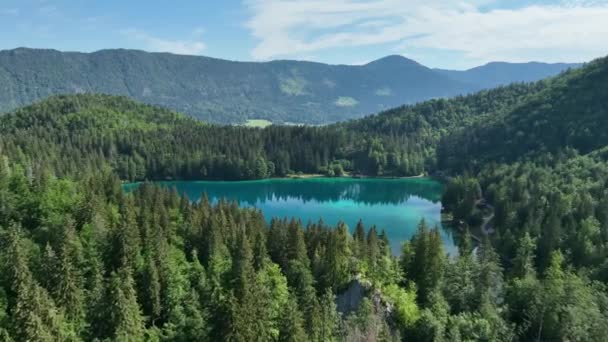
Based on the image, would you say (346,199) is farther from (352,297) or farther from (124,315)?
(124,315)

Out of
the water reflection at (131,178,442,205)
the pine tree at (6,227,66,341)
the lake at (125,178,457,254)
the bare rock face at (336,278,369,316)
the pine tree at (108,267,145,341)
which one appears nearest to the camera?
the pine tree at (6,227,66,341)

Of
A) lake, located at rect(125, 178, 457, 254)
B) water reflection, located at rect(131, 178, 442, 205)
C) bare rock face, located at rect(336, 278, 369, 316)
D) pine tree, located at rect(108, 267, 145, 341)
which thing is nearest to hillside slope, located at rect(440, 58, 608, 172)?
water reflection, located at rect(131, 178, 442, 205)

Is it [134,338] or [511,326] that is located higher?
[134,338]

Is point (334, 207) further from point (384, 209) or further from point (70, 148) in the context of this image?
point (70, 148)

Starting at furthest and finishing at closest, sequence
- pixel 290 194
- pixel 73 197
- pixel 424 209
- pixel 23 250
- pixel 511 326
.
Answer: pixel 290 194, pixel 424 209, pixel 73 197, pixel 511 326, pixel 23 250

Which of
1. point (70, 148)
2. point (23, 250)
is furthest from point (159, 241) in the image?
point (70, 148)

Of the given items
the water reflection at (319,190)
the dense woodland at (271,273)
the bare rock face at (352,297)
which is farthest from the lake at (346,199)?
the bare rock face at (352,297)

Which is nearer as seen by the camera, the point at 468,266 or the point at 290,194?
the point at 468,266

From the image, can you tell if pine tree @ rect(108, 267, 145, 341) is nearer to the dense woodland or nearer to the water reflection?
the dense woodland

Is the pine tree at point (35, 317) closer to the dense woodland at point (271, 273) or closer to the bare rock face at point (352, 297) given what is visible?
the dense woodland at point (271, 273)

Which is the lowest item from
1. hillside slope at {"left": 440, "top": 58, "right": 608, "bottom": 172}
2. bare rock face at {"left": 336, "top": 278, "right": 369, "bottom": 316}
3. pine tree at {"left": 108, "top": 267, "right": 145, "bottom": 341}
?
bare rock face at {"left": 336, "top": 278, "right": 369, "bottom": 316}
